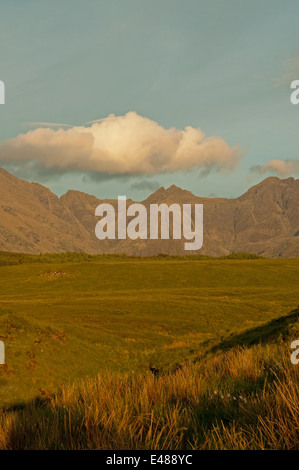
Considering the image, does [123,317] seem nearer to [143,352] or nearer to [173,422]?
[143,352]

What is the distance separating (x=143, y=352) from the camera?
32.6 m

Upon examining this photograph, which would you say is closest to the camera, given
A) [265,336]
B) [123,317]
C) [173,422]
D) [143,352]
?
[173,422]

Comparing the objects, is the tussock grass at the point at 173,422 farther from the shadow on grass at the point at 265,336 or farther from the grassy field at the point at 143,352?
the shadow on grass at the point at 265,336

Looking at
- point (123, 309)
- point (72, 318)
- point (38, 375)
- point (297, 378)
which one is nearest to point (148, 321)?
point (123, 309)

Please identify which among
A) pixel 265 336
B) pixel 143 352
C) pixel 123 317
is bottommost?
pixel 143 352

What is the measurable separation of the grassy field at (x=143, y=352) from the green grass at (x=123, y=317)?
11 cm

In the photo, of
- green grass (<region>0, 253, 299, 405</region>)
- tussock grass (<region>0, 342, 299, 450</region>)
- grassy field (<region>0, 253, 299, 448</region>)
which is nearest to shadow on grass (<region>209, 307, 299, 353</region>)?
grassy field (<region>0, 253, 299, 448</region>)

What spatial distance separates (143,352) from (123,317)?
1266 cm

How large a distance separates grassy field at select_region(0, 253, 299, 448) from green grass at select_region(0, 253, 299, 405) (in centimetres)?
11

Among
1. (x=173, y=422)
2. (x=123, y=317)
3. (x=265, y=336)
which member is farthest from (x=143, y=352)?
(x=173, y=422)

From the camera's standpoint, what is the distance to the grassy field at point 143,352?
5.74 metres

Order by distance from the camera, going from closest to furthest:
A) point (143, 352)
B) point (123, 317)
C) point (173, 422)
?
point (173, 422) < point (143, 352) < point (123, 317)

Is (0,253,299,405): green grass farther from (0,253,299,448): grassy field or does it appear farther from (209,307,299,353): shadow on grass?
(209,307,299,353): shadow on grass

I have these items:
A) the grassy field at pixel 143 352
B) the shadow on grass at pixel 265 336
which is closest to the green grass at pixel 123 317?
the grassy field at pixel 143 352
